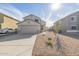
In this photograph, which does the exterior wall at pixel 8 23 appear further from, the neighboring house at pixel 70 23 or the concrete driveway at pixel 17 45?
the neighboring house at pixel 70 23

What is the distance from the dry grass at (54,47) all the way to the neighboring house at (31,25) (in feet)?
0.67

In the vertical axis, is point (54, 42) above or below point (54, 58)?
above

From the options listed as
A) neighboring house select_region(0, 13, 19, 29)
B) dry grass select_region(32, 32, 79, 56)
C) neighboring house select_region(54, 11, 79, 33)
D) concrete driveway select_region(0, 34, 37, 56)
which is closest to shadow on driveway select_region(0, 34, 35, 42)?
concrete driveway select_region(0, 34, 37, 56)

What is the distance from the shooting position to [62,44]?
359 cm

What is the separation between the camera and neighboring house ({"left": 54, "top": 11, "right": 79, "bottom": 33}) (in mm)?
3596

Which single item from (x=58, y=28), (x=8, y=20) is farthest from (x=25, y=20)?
(x=58, y=28)

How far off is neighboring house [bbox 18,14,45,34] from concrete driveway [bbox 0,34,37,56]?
11 cm

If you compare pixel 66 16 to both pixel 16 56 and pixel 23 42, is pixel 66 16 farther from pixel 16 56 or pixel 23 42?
pixel 16 56

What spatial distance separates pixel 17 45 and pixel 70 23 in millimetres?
1008

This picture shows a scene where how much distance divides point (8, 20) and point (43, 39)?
728mm

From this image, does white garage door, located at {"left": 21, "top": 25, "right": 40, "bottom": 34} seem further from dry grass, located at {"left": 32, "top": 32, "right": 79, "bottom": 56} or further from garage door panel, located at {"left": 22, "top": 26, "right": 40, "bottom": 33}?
dry grass, located at {"left": 32, "top": 32, "right": 79, "bottom": 56}

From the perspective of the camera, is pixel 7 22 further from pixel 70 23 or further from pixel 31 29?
pixel 70 23

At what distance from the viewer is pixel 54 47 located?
11.7 feet

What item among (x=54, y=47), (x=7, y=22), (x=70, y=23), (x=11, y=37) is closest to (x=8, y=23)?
(x=7, y=22)
